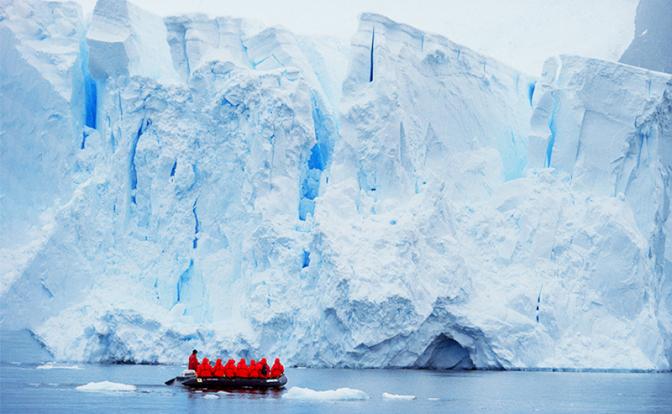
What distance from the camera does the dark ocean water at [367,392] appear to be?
19234 millimetres

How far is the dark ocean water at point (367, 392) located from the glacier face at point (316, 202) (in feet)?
3.40

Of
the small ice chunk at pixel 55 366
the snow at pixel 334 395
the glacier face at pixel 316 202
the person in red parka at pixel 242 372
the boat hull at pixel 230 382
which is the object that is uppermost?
the glacier face at pixel 316 202

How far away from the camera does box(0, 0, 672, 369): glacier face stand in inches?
1106

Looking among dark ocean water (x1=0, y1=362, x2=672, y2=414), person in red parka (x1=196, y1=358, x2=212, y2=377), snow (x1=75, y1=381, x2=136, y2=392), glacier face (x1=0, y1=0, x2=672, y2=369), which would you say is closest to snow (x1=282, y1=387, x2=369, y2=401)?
dark ocean water (x1=0, y1=362, x2=672, y2=414)

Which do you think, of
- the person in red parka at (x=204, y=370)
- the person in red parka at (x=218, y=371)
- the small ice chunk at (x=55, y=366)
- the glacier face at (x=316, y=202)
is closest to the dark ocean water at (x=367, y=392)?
the small ice chunk at (x=55, y=366)

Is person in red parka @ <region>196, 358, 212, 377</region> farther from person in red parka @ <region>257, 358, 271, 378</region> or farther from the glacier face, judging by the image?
the glacier face

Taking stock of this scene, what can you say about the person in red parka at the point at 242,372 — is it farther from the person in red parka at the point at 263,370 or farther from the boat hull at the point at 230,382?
the person in red parka at the point at 263,370

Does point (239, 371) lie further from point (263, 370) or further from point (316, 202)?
point (316, 202)

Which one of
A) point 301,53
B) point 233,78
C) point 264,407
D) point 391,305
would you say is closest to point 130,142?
point 233,78

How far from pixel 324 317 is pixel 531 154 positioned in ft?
26.4

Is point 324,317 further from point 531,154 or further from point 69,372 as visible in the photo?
point 531,154

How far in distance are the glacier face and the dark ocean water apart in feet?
3.40

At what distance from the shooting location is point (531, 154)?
31828 millimetres

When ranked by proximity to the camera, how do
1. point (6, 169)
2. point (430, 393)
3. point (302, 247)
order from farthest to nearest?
point (6, 169) → point (302, 247) → point (430, 393)
